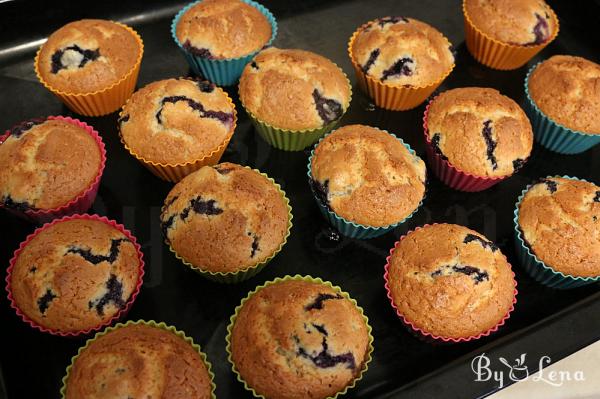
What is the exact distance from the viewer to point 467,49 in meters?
5.00

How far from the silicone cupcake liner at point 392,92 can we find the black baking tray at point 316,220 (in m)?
0.09

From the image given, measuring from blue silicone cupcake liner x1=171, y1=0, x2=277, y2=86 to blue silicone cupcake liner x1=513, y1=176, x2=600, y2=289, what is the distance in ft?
8.00

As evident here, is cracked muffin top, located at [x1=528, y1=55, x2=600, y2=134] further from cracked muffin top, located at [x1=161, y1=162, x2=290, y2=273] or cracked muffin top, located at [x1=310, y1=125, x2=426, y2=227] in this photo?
cracked muffin top, located at [x1=161, y1=162, x2=290, y2=273]

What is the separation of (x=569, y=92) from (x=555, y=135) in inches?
13.7

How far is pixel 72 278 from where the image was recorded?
9.71 ft

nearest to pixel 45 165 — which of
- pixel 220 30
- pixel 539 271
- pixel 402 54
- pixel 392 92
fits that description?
pixel 220 30

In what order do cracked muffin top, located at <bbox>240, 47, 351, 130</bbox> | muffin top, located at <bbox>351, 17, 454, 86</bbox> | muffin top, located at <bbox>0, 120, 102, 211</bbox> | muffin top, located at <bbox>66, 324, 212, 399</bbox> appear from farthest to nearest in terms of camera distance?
muffin top, located at <bbox>351, 17, 454, 86</bbox>
cracked muffin top, located at <bbox>240, 47, 351, 130</bbox>
muffin top, located at <bbox>0, 120, 102, 211</bbox>
muffin top, located at <bbox>66, 324, 212, 399</bbox>

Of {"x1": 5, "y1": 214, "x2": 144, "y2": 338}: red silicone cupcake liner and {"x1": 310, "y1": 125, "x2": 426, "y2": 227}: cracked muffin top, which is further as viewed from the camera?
{"x1": 310, "y1": 125, "x2": 426, "y2": 227}: cracked muffin top

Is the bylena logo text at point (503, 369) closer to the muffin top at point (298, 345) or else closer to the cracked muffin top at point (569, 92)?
the muffin top at point (298, 345)

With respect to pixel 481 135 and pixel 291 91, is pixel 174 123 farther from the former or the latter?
pixel 481 135

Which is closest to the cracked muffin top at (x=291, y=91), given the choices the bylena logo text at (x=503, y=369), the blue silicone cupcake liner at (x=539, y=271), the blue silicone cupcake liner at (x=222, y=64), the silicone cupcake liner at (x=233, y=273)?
the blue silicone cupcake liner at (x=222, y=64)

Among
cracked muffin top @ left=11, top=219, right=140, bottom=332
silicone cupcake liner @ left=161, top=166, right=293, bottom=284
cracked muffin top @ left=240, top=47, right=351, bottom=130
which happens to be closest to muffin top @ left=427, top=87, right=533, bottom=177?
cracked muffin top @ left=240, top=47, right=351, bottom=130

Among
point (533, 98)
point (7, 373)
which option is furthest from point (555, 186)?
point (7, 373)

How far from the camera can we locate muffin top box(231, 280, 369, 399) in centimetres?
276
